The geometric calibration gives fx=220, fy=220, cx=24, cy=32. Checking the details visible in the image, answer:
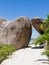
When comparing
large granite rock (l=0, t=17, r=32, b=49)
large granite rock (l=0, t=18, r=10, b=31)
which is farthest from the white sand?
large granite rock (l=0, t=18, r=10, b=31)

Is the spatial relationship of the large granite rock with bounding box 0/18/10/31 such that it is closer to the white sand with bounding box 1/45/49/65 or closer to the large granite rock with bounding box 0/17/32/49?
the large granite rock with bounding box 0/17/32/49

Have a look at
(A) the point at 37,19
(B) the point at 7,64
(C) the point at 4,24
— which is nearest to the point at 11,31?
(C) the point at 4,24

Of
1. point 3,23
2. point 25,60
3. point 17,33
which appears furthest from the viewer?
point 3,23

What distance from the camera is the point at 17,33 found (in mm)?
26797

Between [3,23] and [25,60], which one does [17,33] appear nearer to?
[3,23]

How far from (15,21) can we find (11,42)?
2745 mm

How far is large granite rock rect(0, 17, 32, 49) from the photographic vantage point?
26752mm

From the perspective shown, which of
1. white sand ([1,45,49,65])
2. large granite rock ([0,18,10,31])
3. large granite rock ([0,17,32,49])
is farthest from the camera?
large granite rock ([0,18,10,31])

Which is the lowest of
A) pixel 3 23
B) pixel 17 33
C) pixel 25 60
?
pixel 25 60

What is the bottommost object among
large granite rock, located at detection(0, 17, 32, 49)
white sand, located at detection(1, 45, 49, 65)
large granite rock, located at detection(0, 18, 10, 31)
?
white sand, located at detection(1, 45, 49, 65)

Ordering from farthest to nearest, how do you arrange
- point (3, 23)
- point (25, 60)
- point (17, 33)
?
point (3, 23)
point (17, 33)
point (25, 60)

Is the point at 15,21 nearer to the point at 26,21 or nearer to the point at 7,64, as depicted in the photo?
the point at 26,21

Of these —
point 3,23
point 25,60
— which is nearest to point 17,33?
point 3,23

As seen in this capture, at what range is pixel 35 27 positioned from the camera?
3192cm
